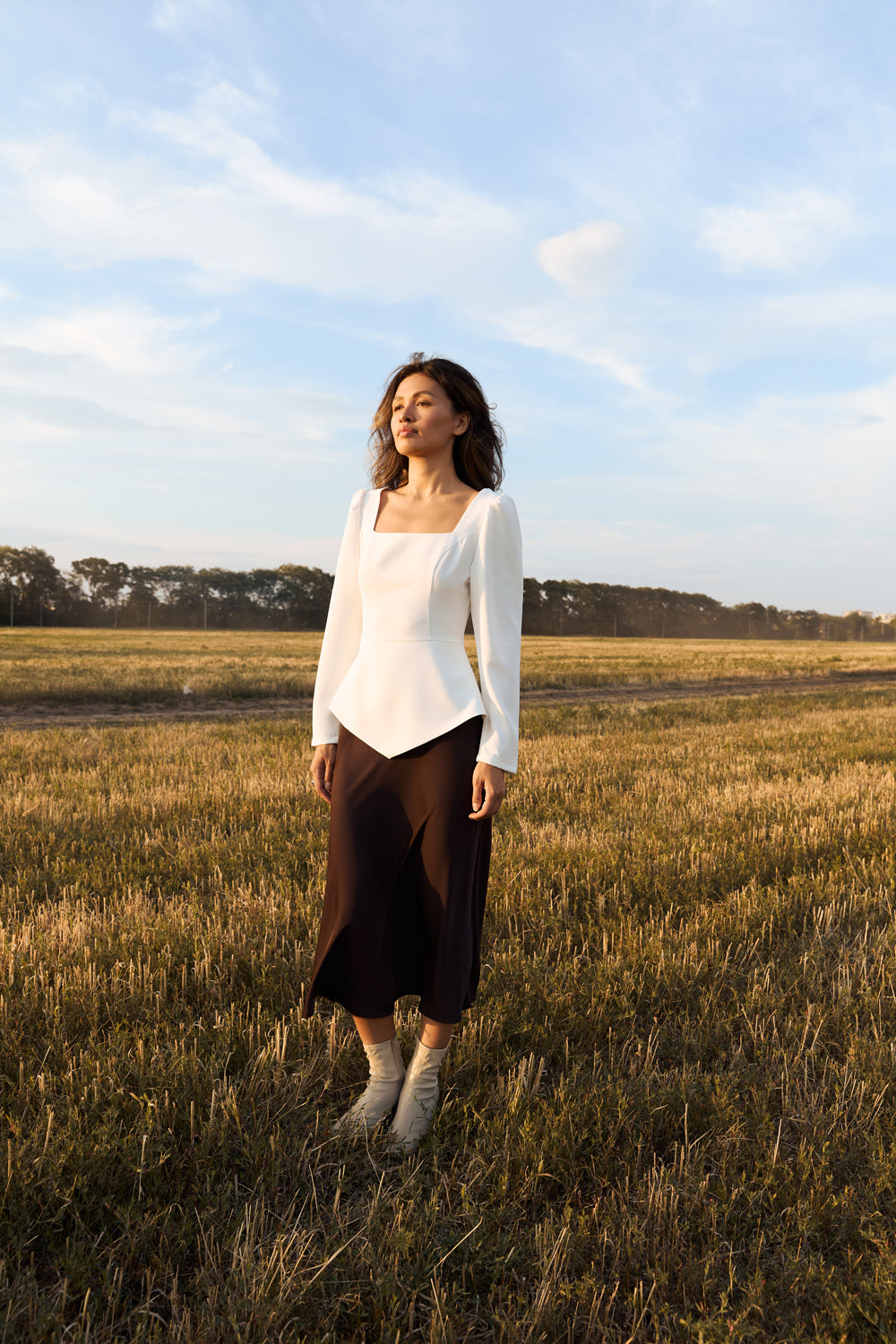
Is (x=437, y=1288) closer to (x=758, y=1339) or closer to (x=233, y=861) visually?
(x=758, y=1339)

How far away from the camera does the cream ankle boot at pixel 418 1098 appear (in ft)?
8.73

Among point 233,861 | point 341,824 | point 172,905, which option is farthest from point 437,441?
point 233,861

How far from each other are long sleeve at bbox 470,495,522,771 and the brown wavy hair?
353 millimetres

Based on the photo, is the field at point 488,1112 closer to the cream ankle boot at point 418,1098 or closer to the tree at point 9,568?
the cream ankle boot at point 418,1098

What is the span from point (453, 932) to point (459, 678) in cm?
87

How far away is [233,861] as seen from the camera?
5289mm

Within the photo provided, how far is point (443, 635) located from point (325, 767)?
73 centimetres

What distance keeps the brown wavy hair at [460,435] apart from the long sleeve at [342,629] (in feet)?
0.85

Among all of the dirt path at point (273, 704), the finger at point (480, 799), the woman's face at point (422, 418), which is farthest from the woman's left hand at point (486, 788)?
the dirt path at point (273, 704)

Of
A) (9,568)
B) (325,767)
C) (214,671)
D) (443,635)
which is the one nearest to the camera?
(443,635)

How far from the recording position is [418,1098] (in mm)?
2723

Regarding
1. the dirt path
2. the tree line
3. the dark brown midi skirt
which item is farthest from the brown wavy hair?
the tree line

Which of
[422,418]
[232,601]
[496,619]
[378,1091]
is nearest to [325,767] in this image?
[496,619]

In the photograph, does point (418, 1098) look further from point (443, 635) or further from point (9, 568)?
point (9, 568)
